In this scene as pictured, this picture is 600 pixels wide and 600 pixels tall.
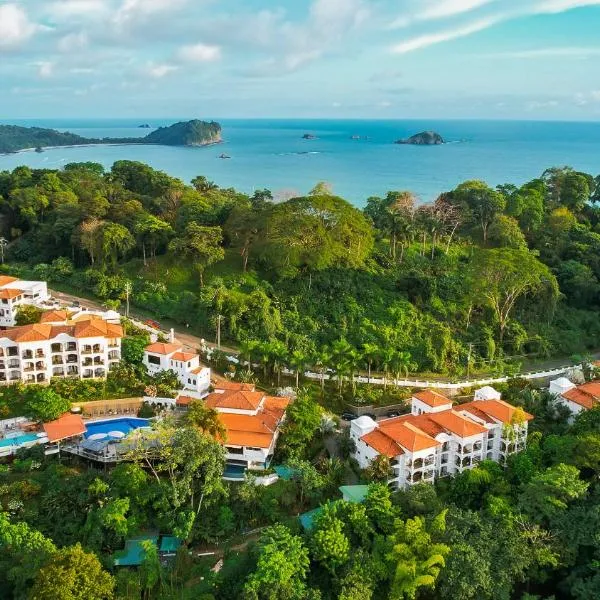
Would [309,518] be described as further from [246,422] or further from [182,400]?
[182,400]

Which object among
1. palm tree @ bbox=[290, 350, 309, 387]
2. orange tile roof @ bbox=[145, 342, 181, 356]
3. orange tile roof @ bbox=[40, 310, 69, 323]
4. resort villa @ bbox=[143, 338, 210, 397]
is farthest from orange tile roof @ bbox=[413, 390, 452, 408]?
orange tile roof @ bbox=[40, 310, 69, 323]

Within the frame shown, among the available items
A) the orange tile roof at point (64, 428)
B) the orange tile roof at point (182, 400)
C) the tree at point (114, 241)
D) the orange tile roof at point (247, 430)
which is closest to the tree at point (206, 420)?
the orange tile roof at point (247, 430)

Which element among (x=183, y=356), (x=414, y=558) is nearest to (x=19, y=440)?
(x=183, y=356)

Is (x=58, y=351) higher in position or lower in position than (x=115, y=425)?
higher

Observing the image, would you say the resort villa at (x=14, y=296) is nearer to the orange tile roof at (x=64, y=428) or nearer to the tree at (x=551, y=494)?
the orange tile roof at (x=64, y=428)

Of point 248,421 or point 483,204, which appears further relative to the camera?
point 483,204

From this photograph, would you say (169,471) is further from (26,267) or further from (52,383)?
(26,267)

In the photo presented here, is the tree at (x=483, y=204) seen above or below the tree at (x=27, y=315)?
above
